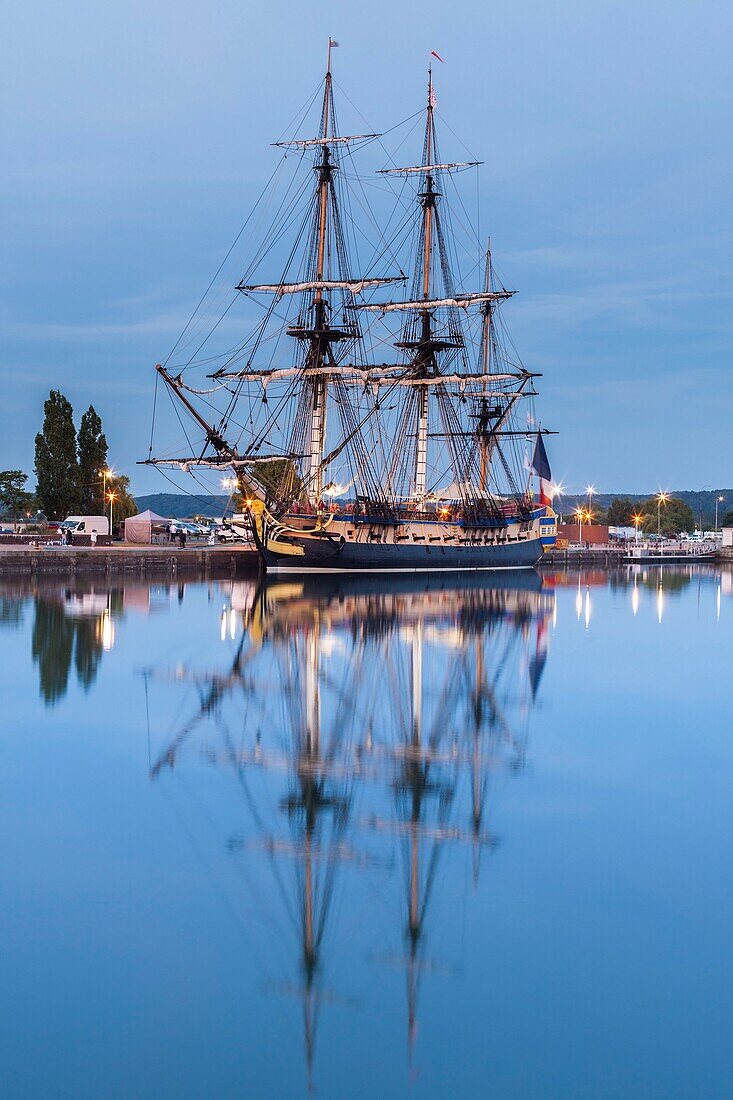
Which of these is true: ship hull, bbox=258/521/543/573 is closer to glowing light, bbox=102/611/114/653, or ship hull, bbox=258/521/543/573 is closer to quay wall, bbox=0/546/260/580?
quay wall, bbox=0/546/260/580

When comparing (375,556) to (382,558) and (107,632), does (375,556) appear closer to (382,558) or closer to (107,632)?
(382,558)

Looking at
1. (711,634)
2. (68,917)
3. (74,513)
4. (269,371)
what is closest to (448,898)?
(68,917)

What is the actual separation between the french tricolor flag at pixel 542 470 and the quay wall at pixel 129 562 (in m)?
24.0

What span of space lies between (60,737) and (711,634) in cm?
2382

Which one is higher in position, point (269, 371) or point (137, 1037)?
point (269, 371)

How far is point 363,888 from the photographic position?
9.48 m

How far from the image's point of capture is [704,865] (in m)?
10.4

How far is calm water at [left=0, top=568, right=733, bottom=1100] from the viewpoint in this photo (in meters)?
6.75

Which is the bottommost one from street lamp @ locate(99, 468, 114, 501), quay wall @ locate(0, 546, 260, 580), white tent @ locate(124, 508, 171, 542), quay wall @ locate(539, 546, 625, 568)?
quay wall @ locate(539, 546, 625, 568)

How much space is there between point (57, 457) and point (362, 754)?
68081mm

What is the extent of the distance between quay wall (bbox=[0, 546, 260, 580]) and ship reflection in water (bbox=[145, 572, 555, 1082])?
31602 mm

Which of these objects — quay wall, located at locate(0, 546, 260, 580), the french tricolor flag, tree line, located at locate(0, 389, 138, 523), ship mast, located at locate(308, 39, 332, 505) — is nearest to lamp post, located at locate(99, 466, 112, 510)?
tree line, located at locate(0, 389, 138, 523)

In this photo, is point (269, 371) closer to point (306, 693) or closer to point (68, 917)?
point (306, 693)

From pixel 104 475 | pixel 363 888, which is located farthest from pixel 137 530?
pixel 363 888
